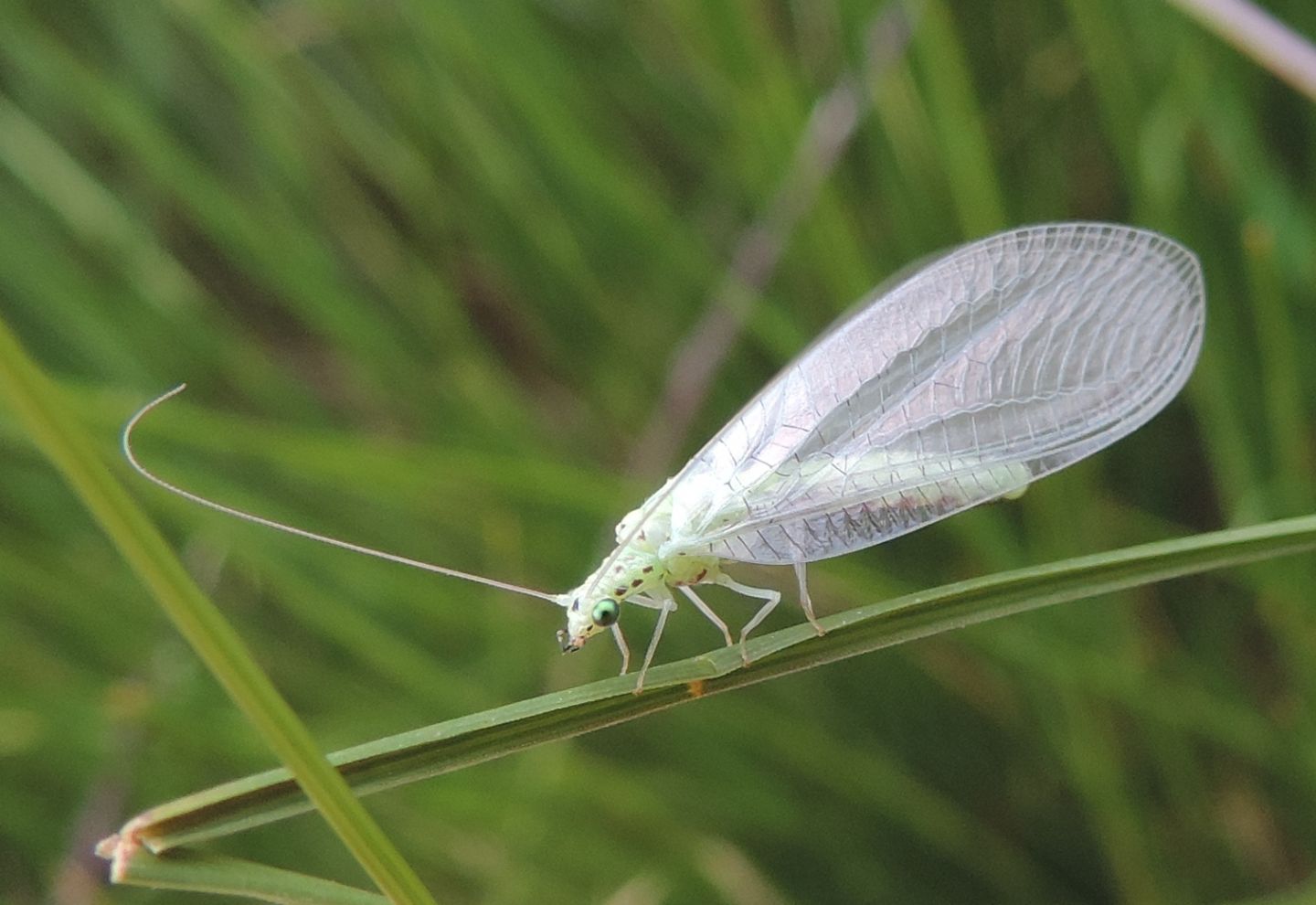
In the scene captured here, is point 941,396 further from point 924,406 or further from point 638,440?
point 638,440

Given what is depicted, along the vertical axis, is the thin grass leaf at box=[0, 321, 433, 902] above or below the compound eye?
below

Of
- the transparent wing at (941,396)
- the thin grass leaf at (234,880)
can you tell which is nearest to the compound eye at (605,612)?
the transparent wing at (941,396)

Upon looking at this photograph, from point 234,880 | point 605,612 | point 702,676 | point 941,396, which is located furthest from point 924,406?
point 234,880

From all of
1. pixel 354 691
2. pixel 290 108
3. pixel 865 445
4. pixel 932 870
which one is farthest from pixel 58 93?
pixel 932 870

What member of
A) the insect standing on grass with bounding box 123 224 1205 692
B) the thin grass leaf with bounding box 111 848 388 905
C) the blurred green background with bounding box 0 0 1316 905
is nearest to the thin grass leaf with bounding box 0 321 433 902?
the thin grass leaf with bounding box 111 848 388 905

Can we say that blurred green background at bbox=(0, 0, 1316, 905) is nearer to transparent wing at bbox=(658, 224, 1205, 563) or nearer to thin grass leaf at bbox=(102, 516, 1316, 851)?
transparent wing at bbox=(658, 224, 1205, 563)

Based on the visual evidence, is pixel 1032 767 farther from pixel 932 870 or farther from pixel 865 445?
pixel 865 445

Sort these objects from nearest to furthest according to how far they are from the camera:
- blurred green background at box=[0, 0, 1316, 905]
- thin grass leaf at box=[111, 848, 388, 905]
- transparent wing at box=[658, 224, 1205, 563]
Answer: thin grass leaf at box=[111, 848, 388, 905]
transparent wing at box=[658, 224, 1205, 563]
blurred green background at box=[0, 0, 1316, 905]
